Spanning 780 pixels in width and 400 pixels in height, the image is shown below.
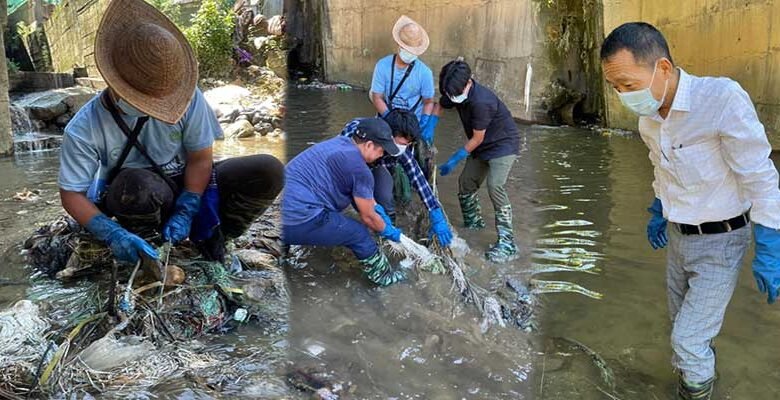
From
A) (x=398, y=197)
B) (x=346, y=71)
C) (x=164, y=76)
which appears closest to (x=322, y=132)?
(x=398, y=197)

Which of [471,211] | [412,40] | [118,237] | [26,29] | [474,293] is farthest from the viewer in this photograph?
[26,29]

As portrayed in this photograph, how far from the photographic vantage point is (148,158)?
3328 mm

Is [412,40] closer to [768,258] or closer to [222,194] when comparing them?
[222,194]

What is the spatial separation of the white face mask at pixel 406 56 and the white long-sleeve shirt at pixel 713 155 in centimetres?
279

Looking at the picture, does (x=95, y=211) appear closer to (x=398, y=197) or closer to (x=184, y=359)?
(x=184, y=359)

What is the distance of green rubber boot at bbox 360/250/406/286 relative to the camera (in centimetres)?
389

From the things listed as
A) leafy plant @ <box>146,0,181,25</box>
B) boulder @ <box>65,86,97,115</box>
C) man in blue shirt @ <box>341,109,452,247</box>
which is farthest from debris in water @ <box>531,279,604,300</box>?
leafy plant @ <box>146,0,181,25</box>

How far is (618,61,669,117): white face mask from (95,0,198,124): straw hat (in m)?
2.01

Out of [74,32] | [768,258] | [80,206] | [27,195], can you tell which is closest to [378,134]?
[80,206]

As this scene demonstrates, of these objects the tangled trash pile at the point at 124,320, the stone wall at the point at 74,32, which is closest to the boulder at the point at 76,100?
the stone wall at the point at 74,32

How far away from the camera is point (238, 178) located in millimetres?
3588

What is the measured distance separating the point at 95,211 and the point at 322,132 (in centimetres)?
731

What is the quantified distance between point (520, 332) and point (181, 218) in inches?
79.8

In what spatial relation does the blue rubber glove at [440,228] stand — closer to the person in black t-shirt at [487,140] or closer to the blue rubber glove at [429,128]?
the person in black t-shirt at [487,140]
